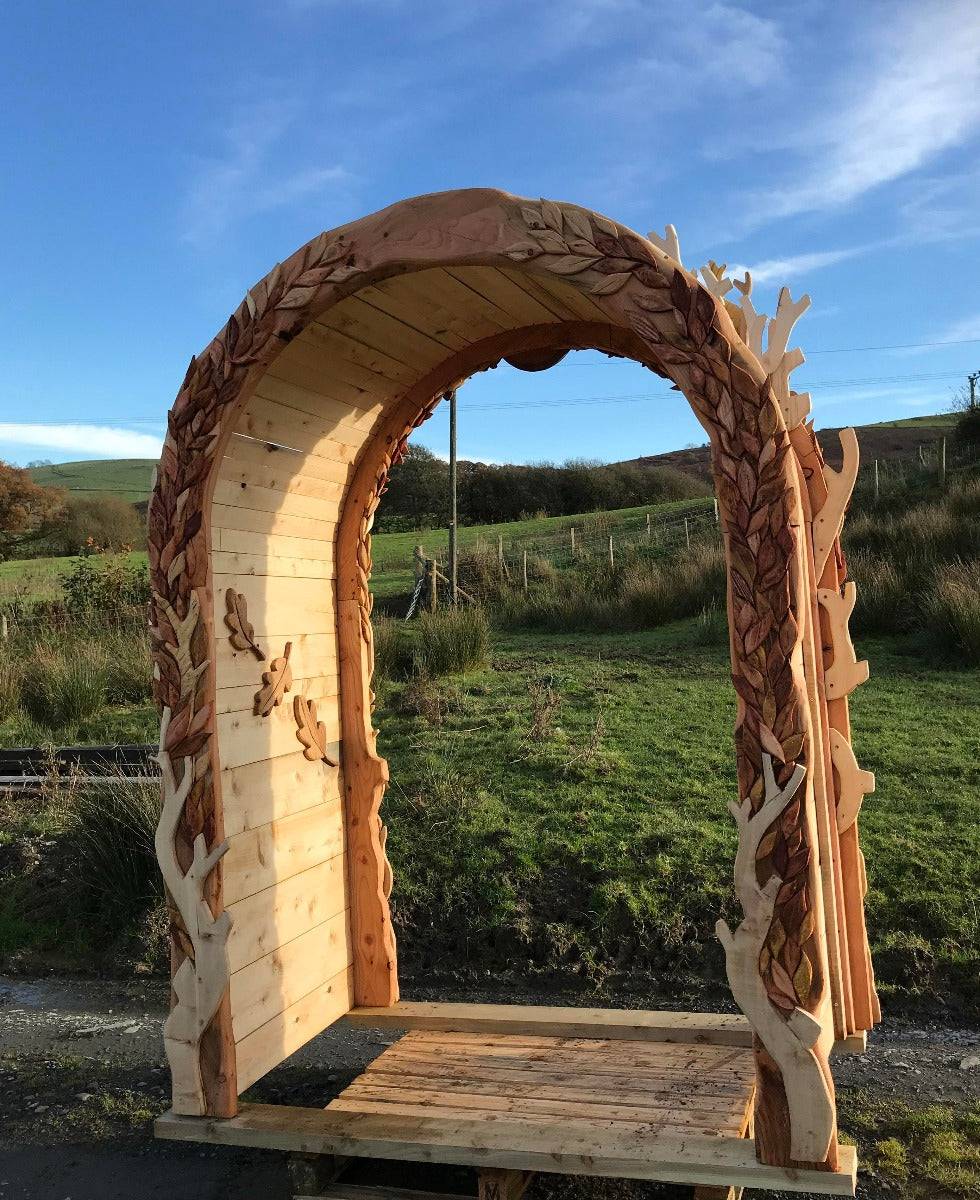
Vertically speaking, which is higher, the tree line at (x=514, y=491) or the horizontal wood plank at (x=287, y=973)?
the tree line at (x=514, y=491)

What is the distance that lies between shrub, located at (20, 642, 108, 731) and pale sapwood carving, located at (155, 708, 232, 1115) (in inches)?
281

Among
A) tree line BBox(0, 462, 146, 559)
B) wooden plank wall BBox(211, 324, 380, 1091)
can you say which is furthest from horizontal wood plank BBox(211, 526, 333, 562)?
tree line BBox(0, 462, 146, 559)

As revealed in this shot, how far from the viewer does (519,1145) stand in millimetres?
2764

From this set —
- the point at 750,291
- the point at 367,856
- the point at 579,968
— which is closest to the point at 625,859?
the point at 579,968

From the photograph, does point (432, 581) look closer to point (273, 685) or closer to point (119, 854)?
point (119, 854)

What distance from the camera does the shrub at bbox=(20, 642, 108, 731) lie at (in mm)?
9695

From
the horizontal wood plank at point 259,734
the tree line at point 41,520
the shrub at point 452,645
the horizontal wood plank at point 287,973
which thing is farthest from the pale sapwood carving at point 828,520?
the tree line at point 41,520

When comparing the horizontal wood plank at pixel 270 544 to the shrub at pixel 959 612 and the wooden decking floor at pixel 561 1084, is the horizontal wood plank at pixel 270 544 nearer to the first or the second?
the wooden decking floor at pixel 561 1084

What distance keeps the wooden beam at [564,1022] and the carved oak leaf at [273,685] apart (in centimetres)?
136

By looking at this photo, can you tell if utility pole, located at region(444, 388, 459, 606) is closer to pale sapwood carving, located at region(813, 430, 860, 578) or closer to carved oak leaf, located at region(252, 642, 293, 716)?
carved oak leaf, located at region(252, 642, 293, 716)

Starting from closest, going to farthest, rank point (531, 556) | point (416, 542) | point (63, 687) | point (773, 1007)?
point (773, 1007)
point (63, 687)
point (531, 556)
point (416, 542)

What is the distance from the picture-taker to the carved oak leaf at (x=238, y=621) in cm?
333

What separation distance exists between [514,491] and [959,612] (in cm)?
2195

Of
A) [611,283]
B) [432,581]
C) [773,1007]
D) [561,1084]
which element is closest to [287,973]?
[561,1084]
